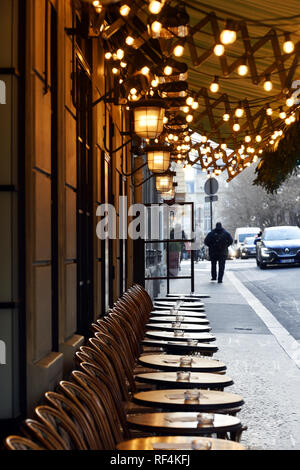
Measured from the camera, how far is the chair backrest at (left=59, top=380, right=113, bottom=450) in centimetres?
337

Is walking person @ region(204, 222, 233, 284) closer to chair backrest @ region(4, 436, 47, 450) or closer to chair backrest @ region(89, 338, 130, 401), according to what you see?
chair backrest @ region(89, 338, 130, 401)

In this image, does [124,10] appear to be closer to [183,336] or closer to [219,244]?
[183,336]

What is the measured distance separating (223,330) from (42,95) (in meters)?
8.84

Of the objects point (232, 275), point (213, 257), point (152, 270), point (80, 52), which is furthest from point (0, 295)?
point (232, 275)

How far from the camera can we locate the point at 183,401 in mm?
4332

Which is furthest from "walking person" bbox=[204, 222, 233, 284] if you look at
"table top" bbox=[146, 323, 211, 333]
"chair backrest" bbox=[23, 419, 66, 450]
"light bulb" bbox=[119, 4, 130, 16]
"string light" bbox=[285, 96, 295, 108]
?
"chair backrest" bbox=[23, 419, 66, 450]

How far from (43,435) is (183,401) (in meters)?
1.86

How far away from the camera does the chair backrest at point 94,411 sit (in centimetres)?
337

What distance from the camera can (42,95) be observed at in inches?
168

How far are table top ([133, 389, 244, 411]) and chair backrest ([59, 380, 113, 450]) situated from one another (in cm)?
74

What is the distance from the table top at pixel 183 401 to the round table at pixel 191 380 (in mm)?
226

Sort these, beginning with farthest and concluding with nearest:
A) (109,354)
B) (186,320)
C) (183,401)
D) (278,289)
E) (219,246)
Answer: (219,246), (278,289), (186,320), (109,354), (183,401)

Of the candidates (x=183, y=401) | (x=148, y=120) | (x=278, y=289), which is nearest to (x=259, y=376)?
(x=148, y=120)

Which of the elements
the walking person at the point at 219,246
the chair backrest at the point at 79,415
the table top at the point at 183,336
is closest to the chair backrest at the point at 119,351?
the table top at the point at 183,336
